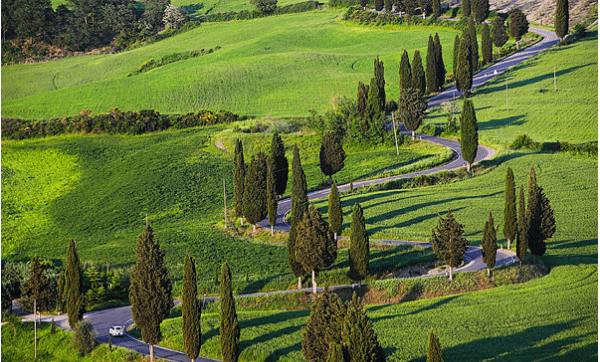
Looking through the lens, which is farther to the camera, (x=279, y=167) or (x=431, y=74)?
(x=431, y=74)

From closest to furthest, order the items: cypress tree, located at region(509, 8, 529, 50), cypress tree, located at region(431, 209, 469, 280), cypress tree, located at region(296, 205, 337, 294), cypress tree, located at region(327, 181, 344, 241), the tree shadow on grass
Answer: the tree shadow on grass, cypress tree, located at region(431, 209, 469, 280), cypress tree, located at region(296, 205, 337, 294), cypress tree, located at region(327, 181, 344, 241), cypress tree, located at region(509, 8, 529, 50)

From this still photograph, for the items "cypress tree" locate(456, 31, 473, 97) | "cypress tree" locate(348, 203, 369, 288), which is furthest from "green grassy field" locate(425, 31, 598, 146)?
"cypress tree" locate(348, 203, 369, 288)

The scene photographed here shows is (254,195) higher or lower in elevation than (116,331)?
higher

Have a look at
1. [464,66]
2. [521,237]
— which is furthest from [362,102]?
[521,237]

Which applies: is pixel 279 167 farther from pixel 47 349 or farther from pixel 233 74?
pixel 233 74

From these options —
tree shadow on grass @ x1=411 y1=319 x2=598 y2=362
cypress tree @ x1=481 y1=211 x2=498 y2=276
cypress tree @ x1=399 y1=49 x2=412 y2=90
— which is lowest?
tree shadow on grass @ x1=411 y1=319 x2=598 y2=362

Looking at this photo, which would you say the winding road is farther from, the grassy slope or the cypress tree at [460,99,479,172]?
the grassy slope
